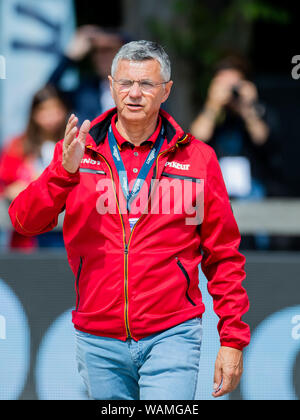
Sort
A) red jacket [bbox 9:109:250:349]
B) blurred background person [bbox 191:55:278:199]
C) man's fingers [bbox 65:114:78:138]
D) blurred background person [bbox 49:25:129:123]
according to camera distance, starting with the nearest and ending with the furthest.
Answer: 1. man's fingers [bbox 65:114:78:138]
2. red jacket [bbox 9:109:250:349]
3. blurred background person [bbox 191:55:278:199]
4. blurred background person [bbox 49:25:129:123]

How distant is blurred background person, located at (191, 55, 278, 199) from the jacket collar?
206cm

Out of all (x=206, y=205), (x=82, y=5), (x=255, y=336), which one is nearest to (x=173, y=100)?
(x=82, y=5)

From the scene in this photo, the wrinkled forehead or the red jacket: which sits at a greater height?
the wrinkled forehead

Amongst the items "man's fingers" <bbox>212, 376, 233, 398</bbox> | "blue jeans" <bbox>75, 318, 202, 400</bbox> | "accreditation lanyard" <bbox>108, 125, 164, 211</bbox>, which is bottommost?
"man's fingers" <bbox>212, 376, 233, 398</bbox>

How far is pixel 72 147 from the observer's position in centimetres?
287

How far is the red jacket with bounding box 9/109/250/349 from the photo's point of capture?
3.04 metres

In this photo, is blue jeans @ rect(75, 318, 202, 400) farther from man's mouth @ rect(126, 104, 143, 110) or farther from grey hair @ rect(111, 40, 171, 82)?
grey hair @ rect(111, 40, 171, 82)

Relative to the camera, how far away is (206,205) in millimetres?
3168

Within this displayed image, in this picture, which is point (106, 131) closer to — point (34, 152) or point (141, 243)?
point (141, 243)

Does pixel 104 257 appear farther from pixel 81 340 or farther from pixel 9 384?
pixel 9 384

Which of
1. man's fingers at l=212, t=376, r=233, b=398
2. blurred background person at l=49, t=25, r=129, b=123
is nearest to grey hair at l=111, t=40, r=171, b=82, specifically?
man's fingers at l=212, t=376, r=233, b=398

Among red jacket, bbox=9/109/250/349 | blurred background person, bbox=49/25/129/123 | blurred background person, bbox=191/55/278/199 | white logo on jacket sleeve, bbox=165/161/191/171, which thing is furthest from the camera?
blurred background person, bbox=49/25/129/123

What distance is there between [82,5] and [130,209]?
774 centimetres
